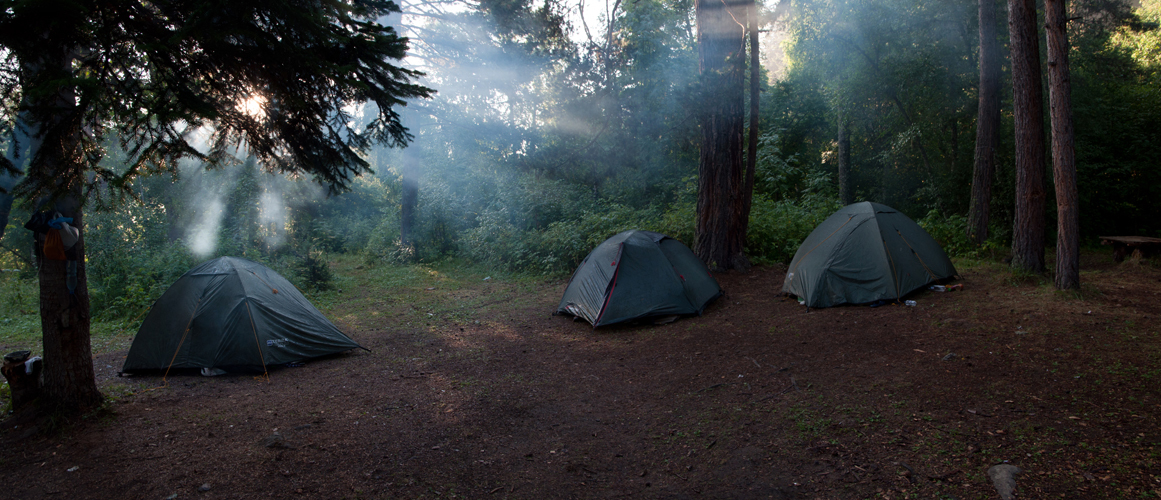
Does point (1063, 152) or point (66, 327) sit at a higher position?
point (1063, 152)

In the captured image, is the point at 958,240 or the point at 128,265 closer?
the point at 128,265

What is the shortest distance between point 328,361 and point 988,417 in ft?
22.6

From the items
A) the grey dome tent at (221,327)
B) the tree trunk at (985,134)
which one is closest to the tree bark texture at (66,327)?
the grey dome tent at (221,327)

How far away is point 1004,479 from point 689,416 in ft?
7.33

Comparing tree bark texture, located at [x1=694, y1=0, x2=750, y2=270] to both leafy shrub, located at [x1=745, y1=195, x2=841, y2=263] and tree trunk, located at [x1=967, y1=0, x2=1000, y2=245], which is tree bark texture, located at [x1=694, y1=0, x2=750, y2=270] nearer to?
leafy shrub, located at [x1=745, y1=195, x2=841, y2=263]

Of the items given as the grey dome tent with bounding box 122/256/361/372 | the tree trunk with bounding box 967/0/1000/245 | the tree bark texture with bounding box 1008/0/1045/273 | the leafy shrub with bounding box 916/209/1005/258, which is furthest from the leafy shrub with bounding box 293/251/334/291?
the tree trunk with bounding box 967/0/1000/245

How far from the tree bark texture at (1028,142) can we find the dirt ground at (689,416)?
761 mm

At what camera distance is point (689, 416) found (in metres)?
4.90

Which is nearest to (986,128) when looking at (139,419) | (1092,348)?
(1092,348)

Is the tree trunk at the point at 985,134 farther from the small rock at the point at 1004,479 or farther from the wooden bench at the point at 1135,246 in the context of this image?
the small rock at the point at 1004,479

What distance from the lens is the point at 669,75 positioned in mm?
15070

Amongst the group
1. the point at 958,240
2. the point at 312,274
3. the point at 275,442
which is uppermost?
the point at 958,240

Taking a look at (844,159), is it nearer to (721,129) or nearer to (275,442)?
(721,129)

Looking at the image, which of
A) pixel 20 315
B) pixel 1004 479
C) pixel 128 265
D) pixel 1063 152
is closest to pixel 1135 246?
pixel 1063 152
